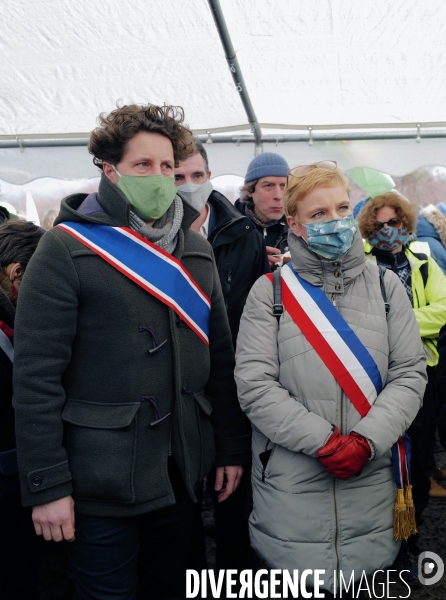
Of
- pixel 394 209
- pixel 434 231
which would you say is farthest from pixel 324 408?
pixel 434 231

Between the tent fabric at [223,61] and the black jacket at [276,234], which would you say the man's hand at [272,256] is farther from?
the tent fabric at [223,61]

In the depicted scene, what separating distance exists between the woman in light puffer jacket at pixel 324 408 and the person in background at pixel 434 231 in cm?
206

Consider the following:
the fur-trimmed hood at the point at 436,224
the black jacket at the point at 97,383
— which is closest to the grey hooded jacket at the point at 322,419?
the black jacket at the point at 97,383

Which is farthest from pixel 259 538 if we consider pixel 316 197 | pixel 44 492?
pixel 316 197

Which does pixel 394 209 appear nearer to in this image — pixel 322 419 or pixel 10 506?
pixel 322 419

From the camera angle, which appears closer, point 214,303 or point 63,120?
point 214,303

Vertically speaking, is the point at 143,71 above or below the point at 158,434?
above

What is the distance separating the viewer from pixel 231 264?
2742 millimetres

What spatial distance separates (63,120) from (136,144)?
11.4 feet

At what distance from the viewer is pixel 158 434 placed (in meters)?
1.86

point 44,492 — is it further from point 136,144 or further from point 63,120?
point 63,120

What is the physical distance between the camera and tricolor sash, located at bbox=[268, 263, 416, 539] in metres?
1.93

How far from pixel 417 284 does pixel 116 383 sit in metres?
2.05

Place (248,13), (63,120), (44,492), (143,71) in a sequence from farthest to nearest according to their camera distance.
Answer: (63,120) → (143,71) → (248,13) → (44,492)
